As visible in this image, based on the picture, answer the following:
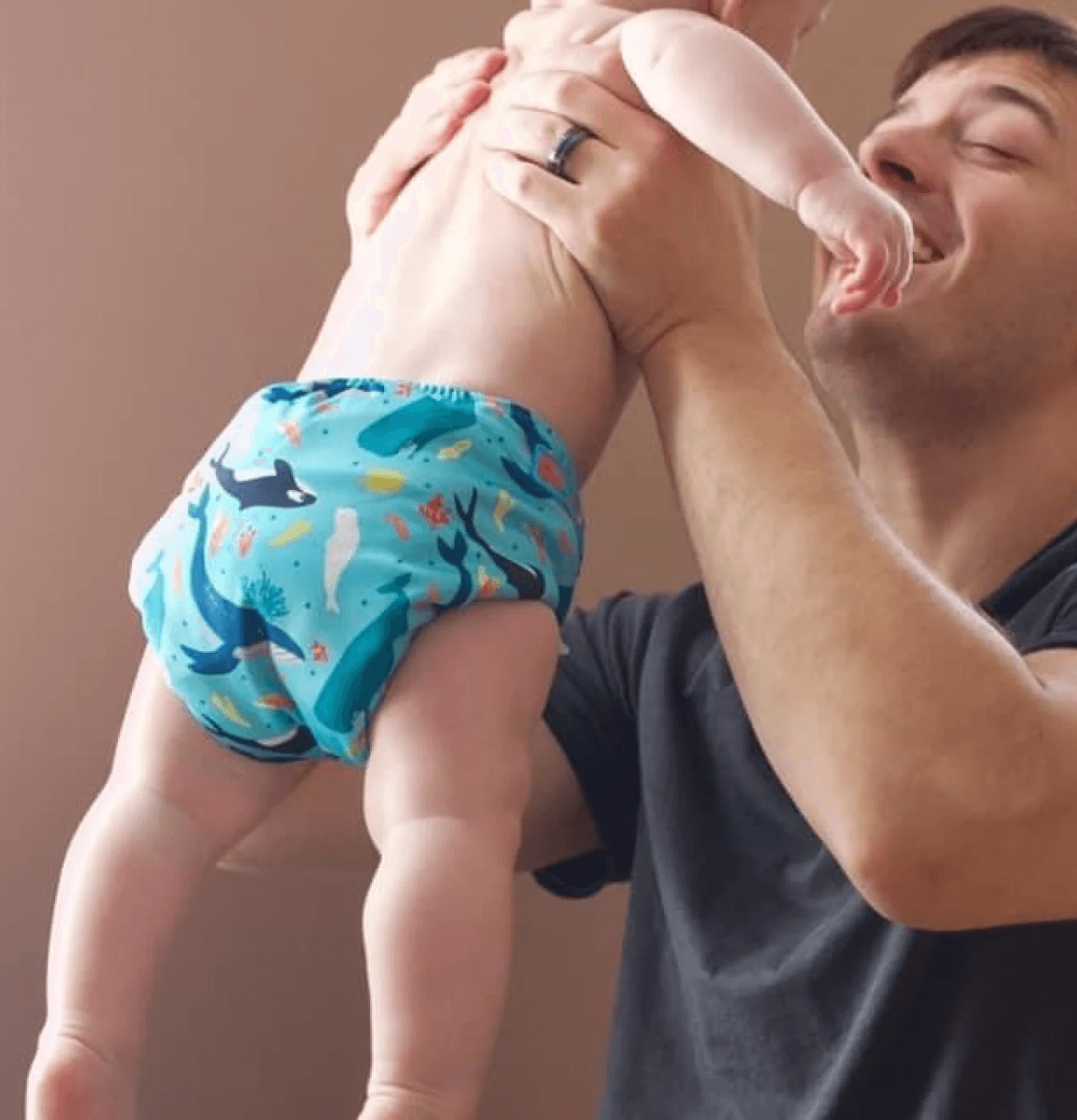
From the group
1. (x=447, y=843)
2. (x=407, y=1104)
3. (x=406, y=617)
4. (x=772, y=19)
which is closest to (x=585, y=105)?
(x=772, y=19)

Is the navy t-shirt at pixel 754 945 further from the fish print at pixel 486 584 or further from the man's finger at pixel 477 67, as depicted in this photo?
the man's finger at pixel 477 67

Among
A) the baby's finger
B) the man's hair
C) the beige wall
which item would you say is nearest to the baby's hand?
the baby's finger

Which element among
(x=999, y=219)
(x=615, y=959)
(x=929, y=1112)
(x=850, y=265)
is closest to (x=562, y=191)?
(x=850, y=265)

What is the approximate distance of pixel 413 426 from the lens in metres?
0.92

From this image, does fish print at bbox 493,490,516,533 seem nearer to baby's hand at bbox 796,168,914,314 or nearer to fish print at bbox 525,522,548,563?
fish print at bbox 525,522,548,563

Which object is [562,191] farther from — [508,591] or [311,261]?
[311,261]

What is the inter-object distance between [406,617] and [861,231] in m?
0.29

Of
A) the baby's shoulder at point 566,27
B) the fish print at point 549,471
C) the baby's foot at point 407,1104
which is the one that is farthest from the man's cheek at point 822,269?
the baby's foot at point 407,1104

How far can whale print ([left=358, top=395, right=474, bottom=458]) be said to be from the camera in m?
0.92

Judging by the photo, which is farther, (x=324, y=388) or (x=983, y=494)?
(x=983, y=494)

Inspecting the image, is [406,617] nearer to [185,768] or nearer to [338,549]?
[338,549]

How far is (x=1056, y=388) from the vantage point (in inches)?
51.6

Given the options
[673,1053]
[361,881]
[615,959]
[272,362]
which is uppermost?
[272,362]

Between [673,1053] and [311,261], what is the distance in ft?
2.55
